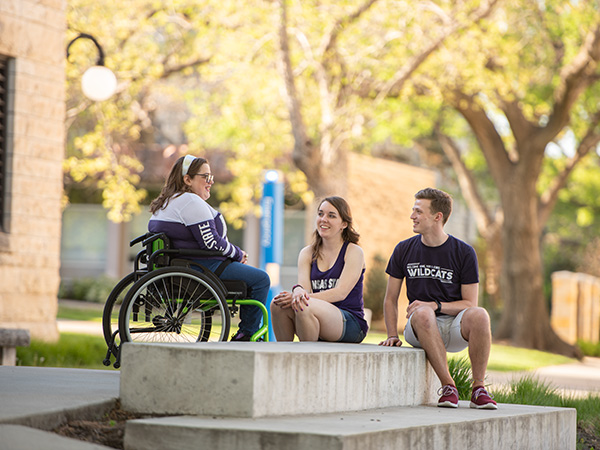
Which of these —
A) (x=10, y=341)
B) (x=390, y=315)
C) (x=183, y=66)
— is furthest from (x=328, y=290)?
(x=183, y=66)

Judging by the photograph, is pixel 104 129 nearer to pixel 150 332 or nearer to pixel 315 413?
pixel 150 332

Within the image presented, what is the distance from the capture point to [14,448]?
3688 mm

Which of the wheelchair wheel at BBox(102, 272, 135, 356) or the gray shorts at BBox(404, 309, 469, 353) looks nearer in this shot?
the gray shorts at BBox(404, 309, 469, 353)

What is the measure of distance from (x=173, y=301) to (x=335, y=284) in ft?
3.34

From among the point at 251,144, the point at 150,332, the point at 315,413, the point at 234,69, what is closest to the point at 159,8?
the point at 234,69

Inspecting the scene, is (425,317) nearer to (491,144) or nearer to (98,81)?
(98,81)

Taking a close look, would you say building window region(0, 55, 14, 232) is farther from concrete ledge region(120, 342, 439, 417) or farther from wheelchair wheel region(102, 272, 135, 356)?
concrete ledge region(120, 342, 439, 417)

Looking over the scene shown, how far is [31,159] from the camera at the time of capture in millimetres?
10367

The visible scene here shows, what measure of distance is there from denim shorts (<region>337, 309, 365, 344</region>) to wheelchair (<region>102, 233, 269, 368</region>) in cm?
52

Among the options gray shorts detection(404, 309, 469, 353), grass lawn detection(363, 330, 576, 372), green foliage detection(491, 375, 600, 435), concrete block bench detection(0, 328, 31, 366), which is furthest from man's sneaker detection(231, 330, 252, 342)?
grass lawn detection(363, 330, 576, 372)

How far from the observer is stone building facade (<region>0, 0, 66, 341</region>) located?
10117 millimetres

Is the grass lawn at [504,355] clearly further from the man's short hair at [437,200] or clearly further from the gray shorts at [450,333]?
the man's short hair at [437,200]

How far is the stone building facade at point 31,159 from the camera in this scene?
1012cm

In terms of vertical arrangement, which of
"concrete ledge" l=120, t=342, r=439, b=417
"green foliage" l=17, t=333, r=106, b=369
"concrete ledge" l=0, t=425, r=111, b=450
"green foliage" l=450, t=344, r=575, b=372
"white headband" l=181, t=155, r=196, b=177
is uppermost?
"white headband" l=181, t=155, r=196, b=177
